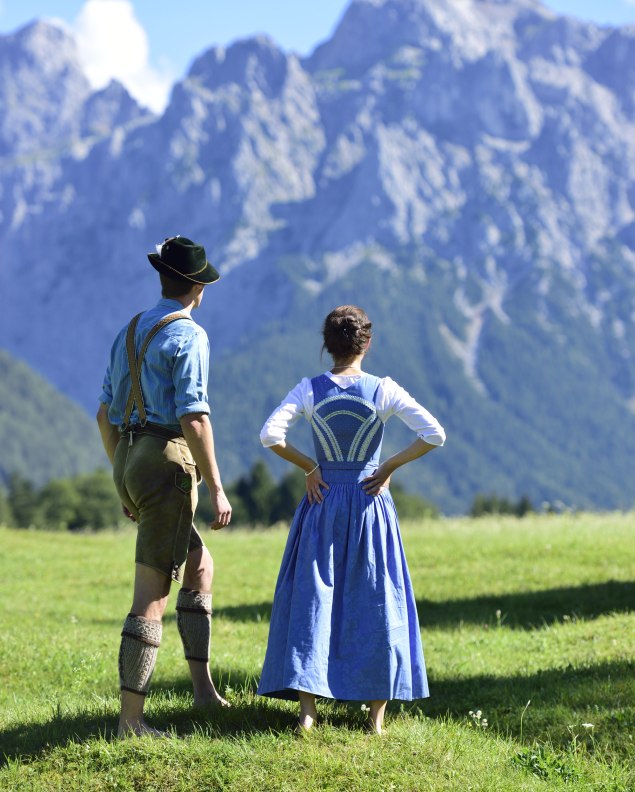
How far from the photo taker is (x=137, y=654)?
24.6 ft

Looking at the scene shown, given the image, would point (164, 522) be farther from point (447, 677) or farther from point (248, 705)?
point (447, 677)

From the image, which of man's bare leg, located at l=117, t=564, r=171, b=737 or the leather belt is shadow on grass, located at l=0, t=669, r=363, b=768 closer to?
man's bare leg, located at l=117, t=564, r=171, b=737

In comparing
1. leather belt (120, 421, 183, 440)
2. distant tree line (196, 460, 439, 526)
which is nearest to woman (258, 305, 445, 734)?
leather belt (120, 421, 183, 440)

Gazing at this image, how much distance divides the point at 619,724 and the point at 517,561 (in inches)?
394

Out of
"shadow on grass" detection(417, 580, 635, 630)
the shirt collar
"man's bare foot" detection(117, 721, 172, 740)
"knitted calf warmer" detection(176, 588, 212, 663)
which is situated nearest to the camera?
"man's bare foot" detection(117, 721, 172, 740)

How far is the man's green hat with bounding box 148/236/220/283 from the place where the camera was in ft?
25.7

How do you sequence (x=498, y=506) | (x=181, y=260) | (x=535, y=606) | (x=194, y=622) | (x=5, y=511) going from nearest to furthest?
(x=181, y=260), (x=194, y=622), (x=535, y=606), (x=498, y=506), (x=5, y=511)

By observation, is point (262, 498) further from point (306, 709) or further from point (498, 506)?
point (306, 709)

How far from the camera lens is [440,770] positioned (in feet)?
21.9

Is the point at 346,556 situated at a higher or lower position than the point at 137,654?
higher

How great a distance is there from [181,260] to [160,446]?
4.49 feet

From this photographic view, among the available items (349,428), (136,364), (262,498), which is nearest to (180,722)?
(349,428)

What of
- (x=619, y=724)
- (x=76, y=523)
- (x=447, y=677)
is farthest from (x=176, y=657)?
(x=76, y=523)

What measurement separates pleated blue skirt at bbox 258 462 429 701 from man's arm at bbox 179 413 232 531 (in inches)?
25.9
